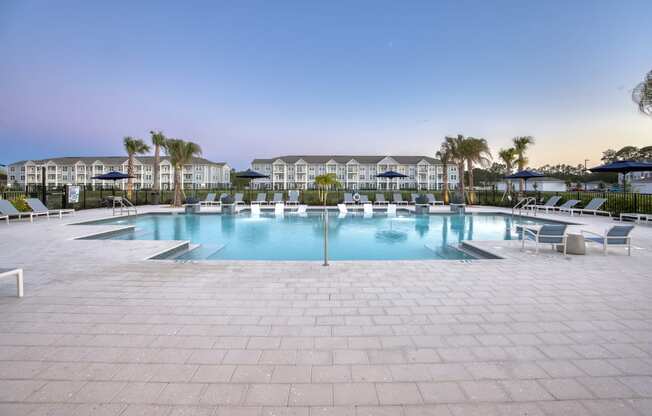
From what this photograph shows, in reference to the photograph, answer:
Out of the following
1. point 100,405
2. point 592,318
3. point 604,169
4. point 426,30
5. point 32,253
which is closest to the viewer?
point 100,405

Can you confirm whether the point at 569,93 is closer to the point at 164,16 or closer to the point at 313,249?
the point at 313,249

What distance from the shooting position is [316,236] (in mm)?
10414

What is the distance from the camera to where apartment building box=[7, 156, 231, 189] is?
72.1 meters

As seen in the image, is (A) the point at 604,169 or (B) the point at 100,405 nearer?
(B) the point at 100,405

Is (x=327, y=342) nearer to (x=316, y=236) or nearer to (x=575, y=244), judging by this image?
(x=575, y=244)

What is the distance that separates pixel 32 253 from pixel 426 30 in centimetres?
1678

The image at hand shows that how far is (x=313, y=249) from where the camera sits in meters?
8.45

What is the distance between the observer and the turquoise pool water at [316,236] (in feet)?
25.6

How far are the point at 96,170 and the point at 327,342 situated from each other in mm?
86936

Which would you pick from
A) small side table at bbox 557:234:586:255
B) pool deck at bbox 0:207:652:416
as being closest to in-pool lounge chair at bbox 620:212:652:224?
small side table at bbox 557:234:586:255

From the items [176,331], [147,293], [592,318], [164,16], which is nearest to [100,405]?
[176,331]

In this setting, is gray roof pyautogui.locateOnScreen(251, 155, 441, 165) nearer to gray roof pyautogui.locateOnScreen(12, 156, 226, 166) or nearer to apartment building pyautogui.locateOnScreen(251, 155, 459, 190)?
apartment building pyautogui.locateOnScreen(251, 155, 459, 190)

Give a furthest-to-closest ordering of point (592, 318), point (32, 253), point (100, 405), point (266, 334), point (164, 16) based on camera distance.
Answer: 1. point (164, 16)
2. point (32, 253)
3. point (592, 318)
4. point (266, 334)
5. point (100, 405)

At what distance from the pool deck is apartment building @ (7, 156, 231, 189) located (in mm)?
70616
